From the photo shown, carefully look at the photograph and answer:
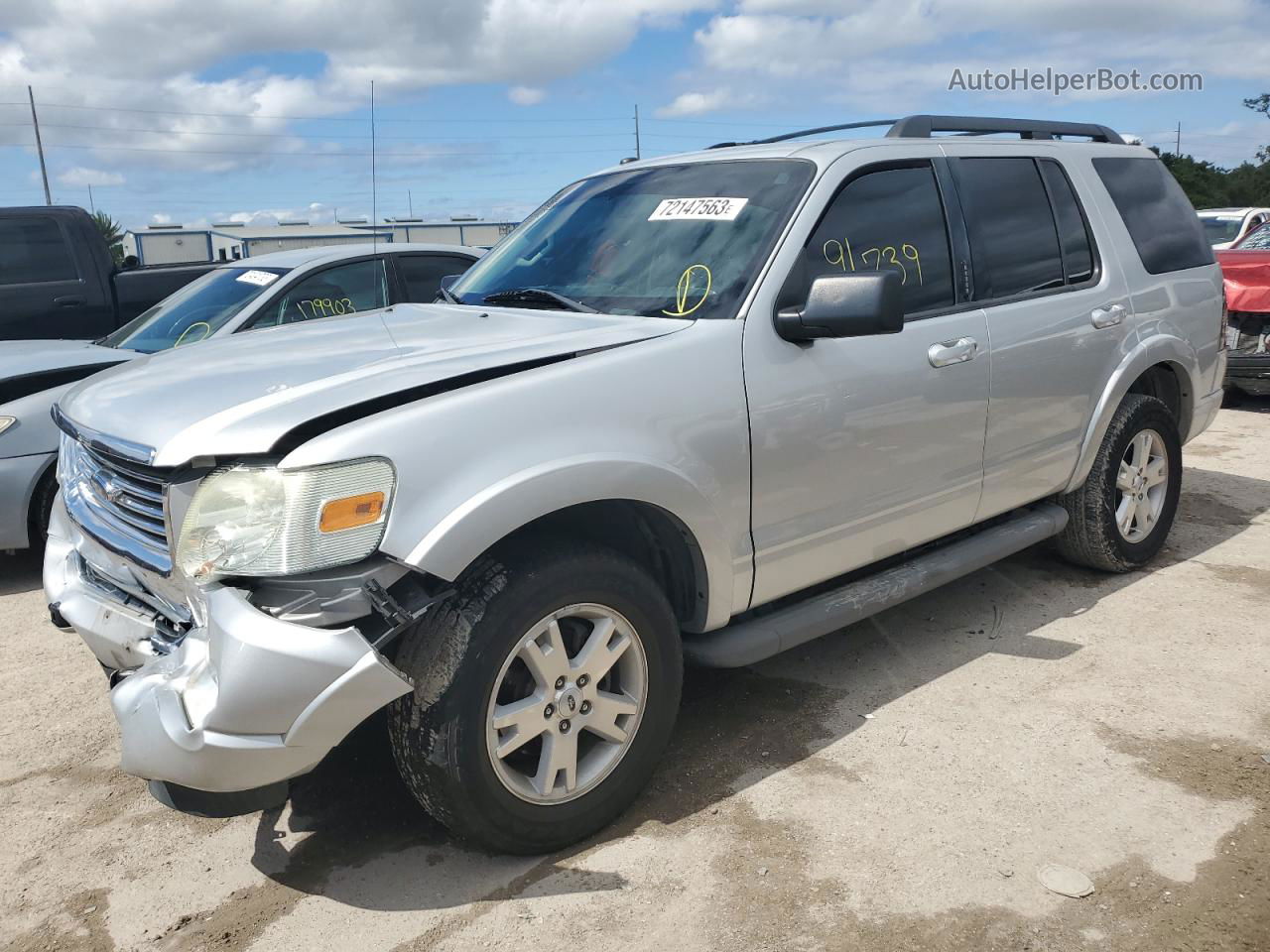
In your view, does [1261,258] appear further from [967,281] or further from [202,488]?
[202,488]

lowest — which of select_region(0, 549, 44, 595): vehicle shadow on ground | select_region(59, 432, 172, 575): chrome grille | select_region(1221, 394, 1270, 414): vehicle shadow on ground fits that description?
select_region(1221, 394, 1270, 414): vehicle shadow on ground

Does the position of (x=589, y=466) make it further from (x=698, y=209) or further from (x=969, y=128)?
(x=969, y=128)

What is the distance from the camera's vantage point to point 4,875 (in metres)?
2.99

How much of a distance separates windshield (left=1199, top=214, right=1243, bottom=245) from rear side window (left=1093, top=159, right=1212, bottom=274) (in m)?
11.2

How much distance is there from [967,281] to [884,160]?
554mm

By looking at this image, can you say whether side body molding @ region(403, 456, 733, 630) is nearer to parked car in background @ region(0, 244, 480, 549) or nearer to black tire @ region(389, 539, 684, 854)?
black tire @ region(389, 539, 684, 854)

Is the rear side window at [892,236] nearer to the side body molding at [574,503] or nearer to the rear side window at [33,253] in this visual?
the side body molding at [574,503]

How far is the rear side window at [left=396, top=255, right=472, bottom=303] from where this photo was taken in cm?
698

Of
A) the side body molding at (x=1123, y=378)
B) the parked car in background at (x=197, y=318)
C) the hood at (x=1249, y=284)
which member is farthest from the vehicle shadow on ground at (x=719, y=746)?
the hood at (x=1249, y=284)

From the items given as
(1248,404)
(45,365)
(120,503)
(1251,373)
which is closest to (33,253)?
(45,365)

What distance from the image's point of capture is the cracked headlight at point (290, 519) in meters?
2.44

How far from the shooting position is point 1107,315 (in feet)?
14.8

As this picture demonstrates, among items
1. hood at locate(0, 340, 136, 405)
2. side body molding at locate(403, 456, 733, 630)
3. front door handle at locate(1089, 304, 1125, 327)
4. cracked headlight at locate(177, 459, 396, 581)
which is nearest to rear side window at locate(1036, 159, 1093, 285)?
front door handle at locate(1089, 304, 1125, 327)

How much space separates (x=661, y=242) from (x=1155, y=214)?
274 centimetres
